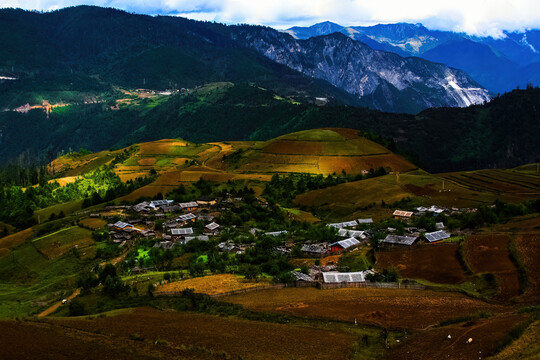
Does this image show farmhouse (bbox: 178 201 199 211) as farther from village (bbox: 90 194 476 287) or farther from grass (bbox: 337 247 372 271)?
grass (bbox: 337 247 372 271)

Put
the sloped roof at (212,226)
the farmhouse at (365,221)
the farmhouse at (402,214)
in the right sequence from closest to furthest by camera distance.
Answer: the sloped roof at (212,226) → the farmhouse at (402,214) → the farmhouse at (365,221)

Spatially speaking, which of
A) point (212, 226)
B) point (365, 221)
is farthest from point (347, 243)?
point (212, 226)

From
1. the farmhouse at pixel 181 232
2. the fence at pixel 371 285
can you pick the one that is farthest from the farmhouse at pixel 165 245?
the fence at pixel 371 285

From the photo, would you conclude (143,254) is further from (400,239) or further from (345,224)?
(400,239)

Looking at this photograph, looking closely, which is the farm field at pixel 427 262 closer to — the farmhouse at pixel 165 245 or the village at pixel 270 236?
the village at pixel 270 236

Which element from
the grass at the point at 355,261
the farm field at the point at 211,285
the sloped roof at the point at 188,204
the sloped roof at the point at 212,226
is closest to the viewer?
the farm field at the point at 211,285

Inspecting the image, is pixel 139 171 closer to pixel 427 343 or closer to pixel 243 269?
pixel 243 269
